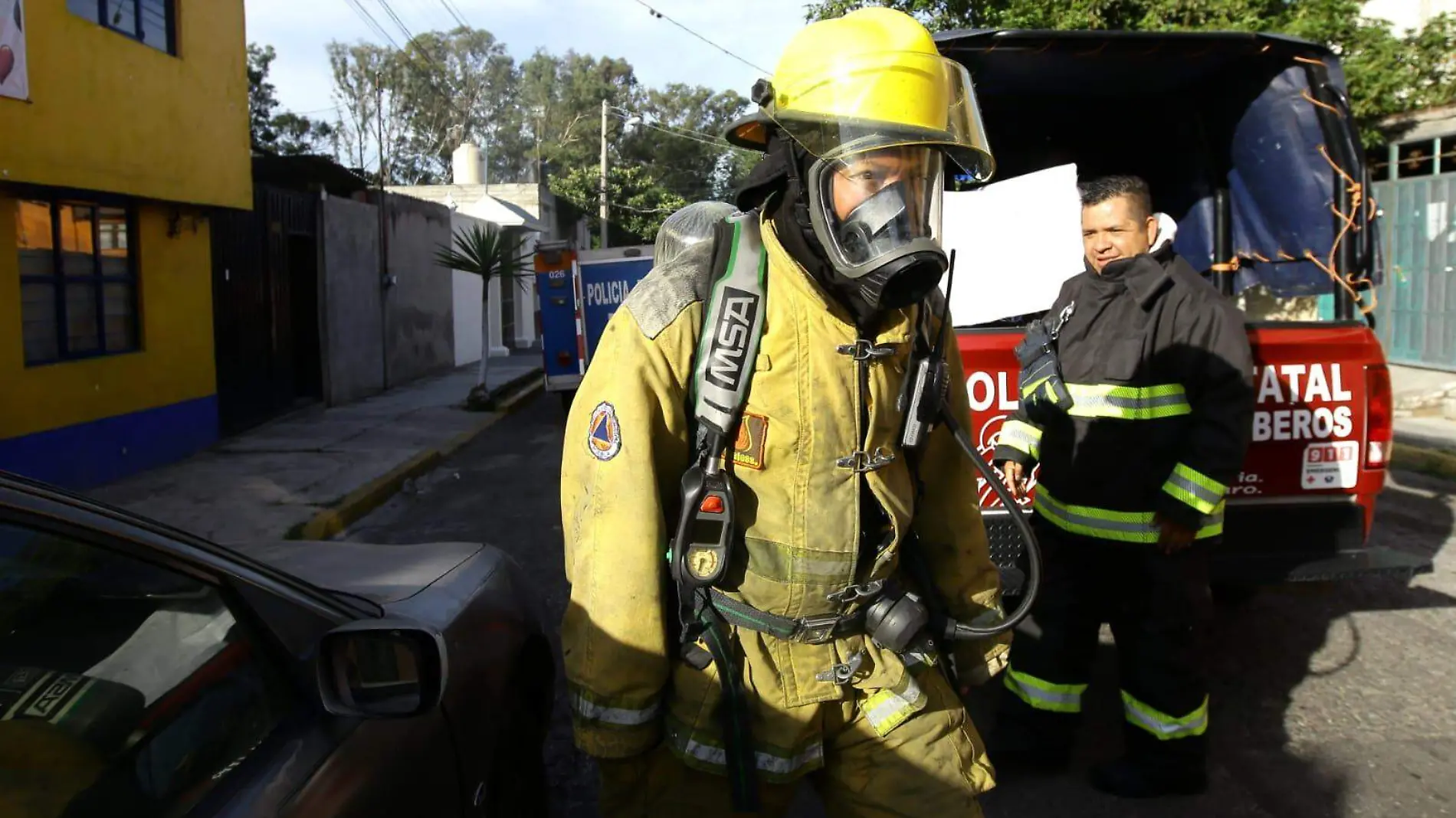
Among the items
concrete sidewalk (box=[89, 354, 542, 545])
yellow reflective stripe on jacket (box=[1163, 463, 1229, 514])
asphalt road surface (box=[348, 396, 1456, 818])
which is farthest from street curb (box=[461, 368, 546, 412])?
yellow reflective stripe on jacket (box=[1163, 463, 1229, 514])

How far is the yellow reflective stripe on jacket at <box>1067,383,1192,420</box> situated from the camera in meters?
3.21

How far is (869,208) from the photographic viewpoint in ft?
6.07

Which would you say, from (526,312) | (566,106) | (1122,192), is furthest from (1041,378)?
(566,106)

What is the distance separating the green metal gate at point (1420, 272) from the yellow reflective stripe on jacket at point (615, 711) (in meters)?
12.0

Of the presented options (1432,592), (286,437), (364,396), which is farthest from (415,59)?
(1432,592)

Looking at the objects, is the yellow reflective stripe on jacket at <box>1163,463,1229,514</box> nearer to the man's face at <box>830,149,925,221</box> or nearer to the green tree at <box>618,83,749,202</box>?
the man's face at <box>830,149,925,221</box>

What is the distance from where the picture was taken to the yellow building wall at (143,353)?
7250mm

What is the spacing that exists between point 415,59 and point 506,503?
48.5 meters

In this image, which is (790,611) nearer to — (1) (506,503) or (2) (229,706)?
(2) (229,706)

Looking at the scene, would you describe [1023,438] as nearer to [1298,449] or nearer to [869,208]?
[1298,449]

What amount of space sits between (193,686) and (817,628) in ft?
3.32

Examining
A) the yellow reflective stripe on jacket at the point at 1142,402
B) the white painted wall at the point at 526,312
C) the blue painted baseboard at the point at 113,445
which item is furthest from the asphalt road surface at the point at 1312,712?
the white painted wall at the point at 526,312

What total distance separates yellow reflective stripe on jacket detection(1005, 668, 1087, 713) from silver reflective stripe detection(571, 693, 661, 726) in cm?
200

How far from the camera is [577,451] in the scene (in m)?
1.85
